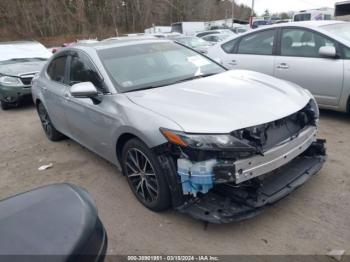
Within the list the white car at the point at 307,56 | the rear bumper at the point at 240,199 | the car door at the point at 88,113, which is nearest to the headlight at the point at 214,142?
the rear bumper at the point at 240,199

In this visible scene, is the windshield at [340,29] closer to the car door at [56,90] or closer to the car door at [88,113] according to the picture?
the car door at [88,113]

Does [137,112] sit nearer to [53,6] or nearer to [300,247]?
[300,247]

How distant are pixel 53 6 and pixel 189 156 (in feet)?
140

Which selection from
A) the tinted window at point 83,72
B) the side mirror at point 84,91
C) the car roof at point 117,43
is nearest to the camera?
the side mirror at point 84,91

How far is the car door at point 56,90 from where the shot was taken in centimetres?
443

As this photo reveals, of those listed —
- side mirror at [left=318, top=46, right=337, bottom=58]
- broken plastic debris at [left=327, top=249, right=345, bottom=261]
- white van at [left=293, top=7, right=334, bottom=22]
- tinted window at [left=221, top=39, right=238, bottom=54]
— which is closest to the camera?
broken plastic debris at [left=327, top=249, right=345, bottom=261]

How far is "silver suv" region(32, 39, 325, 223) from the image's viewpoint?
2566 mm

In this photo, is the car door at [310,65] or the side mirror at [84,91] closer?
the side mirror at [84,91]

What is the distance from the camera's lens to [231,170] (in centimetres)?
249

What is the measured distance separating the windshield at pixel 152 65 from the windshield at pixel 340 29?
2156mm

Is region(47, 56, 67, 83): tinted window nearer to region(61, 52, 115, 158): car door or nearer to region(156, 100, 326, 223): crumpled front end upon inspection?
region(61, 52, 115, 158): car door

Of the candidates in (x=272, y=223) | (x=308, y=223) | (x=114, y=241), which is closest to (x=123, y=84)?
(x=114, y=241)

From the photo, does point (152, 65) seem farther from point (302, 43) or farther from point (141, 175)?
point (302, 43)

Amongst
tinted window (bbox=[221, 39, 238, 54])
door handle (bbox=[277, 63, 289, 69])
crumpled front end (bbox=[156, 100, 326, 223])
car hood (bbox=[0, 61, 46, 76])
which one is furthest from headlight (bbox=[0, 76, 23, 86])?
crumpled front end (bbox=[156, 100, 326, 223])
